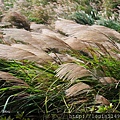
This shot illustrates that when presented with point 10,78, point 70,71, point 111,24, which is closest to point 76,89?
point 70,71

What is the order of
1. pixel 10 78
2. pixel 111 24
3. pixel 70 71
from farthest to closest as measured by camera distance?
pixel 111 24
pixel 10 78
pixel 70 71

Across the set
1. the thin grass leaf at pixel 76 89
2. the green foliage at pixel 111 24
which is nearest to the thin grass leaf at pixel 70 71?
the thin grass leaf at pixel 76 89

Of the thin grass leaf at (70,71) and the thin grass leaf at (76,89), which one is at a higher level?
the thin grass leaf at (70,71)

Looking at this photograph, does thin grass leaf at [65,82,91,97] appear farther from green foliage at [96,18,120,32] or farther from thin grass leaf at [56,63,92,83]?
green foliage at [96,18,120,32]

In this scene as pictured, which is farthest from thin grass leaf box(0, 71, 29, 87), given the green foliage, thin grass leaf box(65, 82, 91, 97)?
the green foliage

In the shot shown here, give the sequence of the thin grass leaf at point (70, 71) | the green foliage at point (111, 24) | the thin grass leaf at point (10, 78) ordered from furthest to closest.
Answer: the green foliage at point (111, 24) < the thin grass leaf at point (10, 78) < the thin grass leaf at point (70, 71)

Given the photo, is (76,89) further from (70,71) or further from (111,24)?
(111,24)

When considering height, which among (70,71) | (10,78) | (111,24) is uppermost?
(70,71)

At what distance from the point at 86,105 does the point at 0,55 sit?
27.9 inches

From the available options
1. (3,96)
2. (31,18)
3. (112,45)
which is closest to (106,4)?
(31,18)

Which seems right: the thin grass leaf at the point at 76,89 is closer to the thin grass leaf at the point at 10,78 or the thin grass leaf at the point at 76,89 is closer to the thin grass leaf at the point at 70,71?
the thin grass leaf at the point at 70,71

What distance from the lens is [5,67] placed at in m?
2.89

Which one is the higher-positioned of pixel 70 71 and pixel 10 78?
pixel 70 71

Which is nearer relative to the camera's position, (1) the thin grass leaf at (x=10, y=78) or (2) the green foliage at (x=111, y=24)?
(1) the thin grass leaf at (x=10, y=78)
